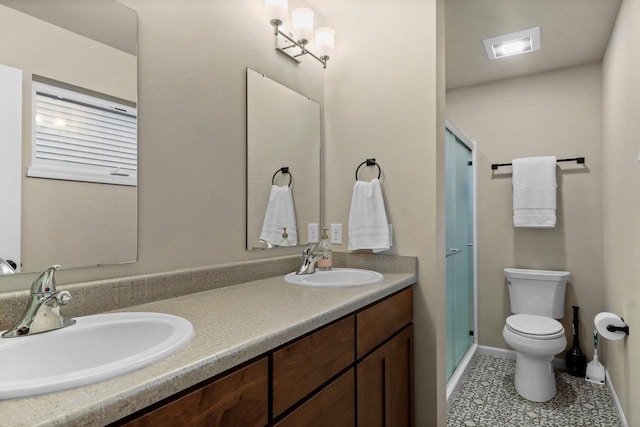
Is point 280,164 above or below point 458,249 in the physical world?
above

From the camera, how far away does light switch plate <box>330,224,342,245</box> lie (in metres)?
2.03

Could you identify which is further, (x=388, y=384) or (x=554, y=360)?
(x=554, y=360)

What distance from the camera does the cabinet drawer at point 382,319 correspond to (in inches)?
50.8

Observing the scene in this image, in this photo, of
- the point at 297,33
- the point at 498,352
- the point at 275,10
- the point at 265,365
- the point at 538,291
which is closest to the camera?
the point at 265,365

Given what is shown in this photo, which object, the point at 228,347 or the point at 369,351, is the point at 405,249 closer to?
the point at 369,351

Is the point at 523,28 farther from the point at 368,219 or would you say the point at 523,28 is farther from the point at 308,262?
the point at 308,262

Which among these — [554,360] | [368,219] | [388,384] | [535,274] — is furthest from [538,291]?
[388,384]

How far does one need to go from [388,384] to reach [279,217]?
0.90 m

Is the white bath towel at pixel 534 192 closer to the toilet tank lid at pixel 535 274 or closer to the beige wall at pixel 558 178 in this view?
the beige wall at pixel 558 178

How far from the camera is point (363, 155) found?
6.43 ft

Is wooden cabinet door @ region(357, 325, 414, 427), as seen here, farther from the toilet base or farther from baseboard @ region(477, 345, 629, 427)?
baseboard @ region(477, 345, 629, 427)

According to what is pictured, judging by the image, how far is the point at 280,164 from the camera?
181 centimetres

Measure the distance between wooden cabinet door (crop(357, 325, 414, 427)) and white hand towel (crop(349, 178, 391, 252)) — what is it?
44 cm

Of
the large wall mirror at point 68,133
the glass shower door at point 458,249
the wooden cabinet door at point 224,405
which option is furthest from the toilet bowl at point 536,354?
the large wall mirror at point 68,133
